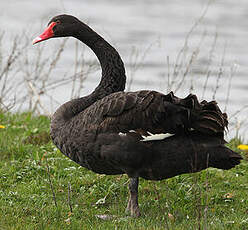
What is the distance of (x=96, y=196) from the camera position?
16.5 ft

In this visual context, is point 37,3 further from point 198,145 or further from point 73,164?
point 198,145

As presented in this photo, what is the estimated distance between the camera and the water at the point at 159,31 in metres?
9.95

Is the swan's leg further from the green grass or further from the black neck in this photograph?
the black neck

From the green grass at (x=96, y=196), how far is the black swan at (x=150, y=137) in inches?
7.9

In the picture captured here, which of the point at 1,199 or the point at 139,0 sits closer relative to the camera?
the point at 1,199

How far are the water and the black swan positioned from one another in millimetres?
4010

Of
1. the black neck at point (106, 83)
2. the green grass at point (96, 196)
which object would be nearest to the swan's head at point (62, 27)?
the black neck at point (106, 83)

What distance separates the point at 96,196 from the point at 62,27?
1457mm

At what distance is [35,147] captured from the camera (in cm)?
602

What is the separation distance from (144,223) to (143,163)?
1.39 ft

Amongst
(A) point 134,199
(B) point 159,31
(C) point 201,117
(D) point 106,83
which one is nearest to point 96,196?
(A) point 134,199

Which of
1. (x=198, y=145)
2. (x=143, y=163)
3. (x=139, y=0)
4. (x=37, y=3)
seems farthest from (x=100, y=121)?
(x=139, y=0)

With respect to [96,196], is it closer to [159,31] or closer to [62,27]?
[62,27]

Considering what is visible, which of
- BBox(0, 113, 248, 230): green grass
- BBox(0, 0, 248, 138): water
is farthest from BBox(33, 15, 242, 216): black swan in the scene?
BBox(0, 0, 248, 138): water
